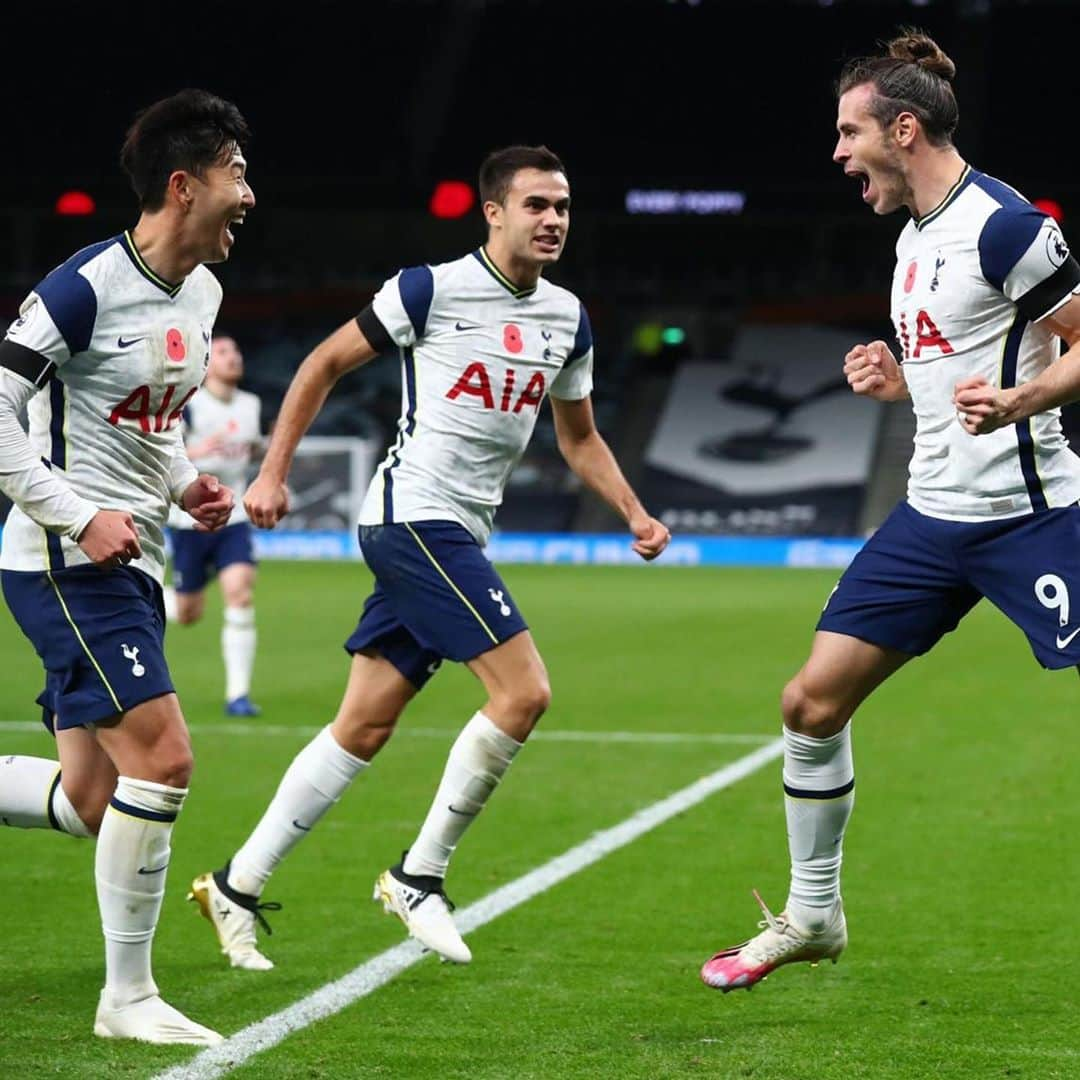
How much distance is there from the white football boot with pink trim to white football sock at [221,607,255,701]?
6.67 metres

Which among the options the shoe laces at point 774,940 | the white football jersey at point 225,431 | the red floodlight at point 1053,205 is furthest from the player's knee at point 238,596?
the red floodlight at point 1053,205

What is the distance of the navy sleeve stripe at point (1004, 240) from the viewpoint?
4703 mm

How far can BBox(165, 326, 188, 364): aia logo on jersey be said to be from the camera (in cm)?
488

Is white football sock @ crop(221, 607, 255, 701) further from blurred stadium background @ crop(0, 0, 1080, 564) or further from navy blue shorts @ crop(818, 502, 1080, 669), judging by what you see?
blurred stadium background @ crop(0, 0, 1080, 564)

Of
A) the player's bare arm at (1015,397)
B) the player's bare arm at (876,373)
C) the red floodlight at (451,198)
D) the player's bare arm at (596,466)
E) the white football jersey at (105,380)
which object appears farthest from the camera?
the red floodlight at (451,198)

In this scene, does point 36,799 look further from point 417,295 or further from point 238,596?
point 238,596

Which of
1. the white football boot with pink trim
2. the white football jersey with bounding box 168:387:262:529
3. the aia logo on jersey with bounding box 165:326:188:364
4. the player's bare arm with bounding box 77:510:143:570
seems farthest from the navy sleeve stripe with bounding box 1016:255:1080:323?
the white football jersey with bounding box 168:387:262:529

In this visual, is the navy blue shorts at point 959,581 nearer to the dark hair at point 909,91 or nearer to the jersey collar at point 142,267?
the dark hair at point 909,91

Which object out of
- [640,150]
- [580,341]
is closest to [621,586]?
[640,150]

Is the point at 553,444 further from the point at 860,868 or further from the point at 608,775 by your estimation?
the point at 860,868

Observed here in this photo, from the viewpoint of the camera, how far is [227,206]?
489cm

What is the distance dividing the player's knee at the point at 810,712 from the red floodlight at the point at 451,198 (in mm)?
27400

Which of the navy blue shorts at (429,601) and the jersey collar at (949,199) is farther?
the navy blue shorts at (429,601)

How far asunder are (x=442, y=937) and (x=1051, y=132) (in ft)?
93.1
